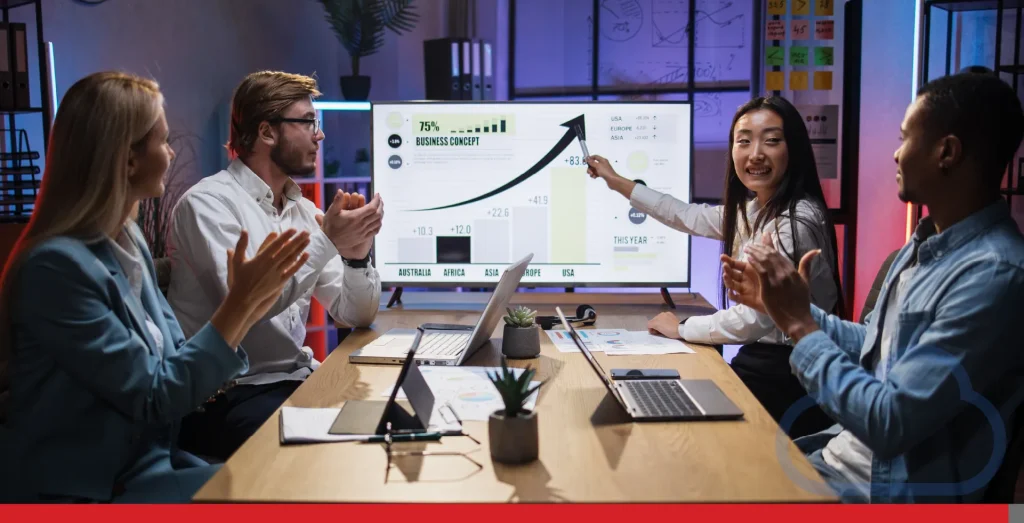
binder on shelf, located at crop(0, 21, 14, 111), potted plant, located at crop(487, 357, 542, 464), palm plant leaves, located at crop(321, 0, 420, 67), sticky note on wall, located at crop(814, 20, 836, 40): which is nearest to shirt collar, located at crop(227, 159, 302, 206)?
potted plant, located at crop(487, 357, 542, 464)

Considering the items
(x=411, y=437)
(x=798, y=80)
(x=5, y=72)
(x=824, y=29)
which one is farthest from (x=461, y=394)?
(x=824, y=29)

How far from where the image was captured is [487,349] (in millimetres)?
2217

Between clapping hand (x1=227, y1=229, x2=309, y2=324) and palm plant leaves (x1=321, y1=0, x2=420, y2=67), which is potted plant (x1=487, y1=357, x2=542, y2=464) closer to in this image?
clapping hand (x1=227, y1=229, x2=309, y2=324)

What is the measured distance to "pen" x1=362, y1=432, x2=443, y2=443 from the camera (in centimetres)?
146

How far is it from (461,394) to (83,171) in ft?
2.68

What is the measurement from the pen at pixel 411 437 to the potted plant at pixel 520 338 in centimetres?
66

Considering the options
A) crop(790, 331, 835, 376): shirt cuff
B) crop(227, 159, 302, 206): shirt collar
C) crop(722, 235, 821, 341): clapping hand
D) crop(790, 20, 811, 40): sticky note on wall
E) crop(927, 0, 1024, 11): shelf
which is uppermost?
crop(927, 0, 1024, 11): shelf

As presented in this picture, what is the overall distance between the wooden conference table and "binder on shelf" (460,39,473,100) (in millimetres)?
3326

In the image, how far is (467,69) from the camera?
4.88 m

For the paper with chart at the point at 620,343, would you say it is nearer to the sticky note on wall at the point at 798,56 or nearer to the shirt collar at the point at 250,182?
the shirt collar at the point at 250,182

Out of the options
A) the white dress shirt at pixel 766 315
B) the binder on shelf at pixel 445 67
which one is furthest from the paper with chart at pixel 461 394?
the binder on shelf at pixel 445 67

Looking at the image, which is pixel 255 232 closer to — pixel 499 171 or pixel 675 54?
pixel 499 171

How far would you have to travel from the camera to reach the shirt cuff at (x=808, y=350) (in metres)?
1.51

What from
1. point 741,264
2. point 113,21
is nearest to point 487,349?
point 741,264
